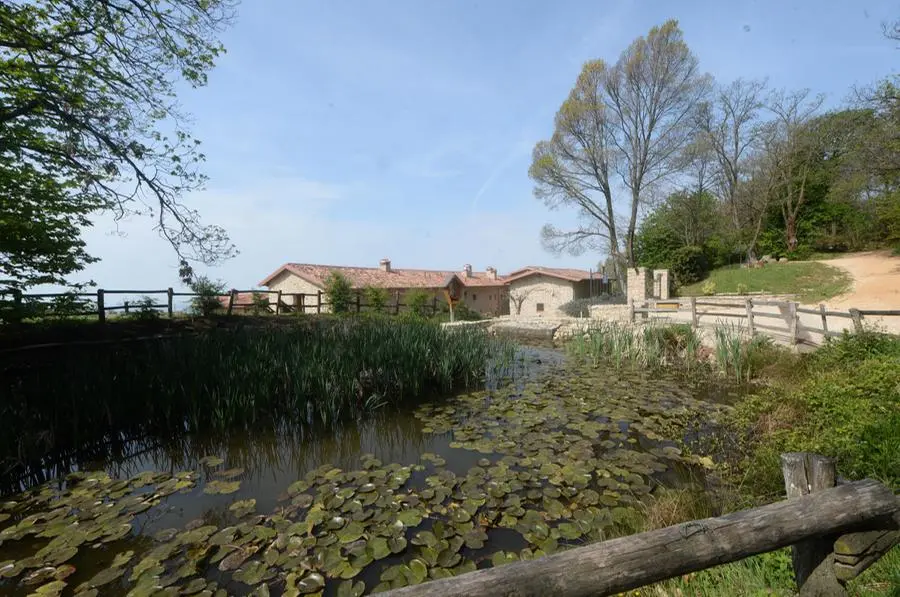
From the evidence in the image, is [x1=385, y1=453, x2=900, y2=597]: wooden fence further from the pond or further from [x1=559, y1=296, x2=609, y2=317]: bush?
[x1=559, y1=296, x2=609, y2=317]: bush

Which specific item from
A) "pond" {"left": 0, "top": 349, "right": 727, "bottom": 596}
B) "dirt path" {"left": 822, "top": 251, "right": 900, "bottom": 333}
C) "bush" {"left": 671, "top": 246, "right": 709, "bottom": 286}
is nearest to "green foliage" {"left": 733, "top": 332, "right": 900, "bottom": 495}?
"pond" {"left": 0, "top": 349, "right": 727, "bottom": 596}

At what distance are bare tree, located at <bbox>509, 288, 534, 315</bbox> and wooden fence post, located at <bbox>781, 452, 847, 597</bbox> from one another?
2464 centimetres

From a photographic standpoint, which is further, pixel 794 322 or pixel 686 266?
pixel 686 266

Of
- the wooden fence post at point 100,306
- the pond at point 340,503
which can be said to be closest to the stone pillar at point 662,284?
the pond at point 340,503

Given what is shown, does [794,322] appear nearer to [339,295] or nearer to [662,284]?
[662,284]

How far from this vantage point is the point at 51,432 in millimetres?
4203

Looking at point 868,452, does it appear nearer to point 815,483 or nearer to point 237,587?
point 815,483

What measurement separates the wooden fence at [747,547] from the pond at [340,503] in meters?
1.52

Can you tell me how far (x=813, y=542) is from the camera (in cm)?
162

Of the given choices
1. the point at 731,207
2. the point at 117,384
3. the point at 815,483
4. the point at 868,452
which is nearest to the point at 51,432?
the point at 117,384

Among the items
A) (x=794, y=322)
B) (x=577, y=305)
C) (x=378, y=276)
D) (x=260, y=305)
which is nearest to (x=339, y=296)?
(x=260, y=305)

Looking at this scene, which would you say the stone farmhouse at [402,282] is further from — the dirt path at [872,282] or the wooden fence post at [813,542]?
the wooden fence post at [813,542]

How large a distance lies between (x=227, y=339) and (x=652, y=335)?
346 inches

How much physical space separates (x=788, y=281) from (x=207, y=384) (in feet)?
67.3
